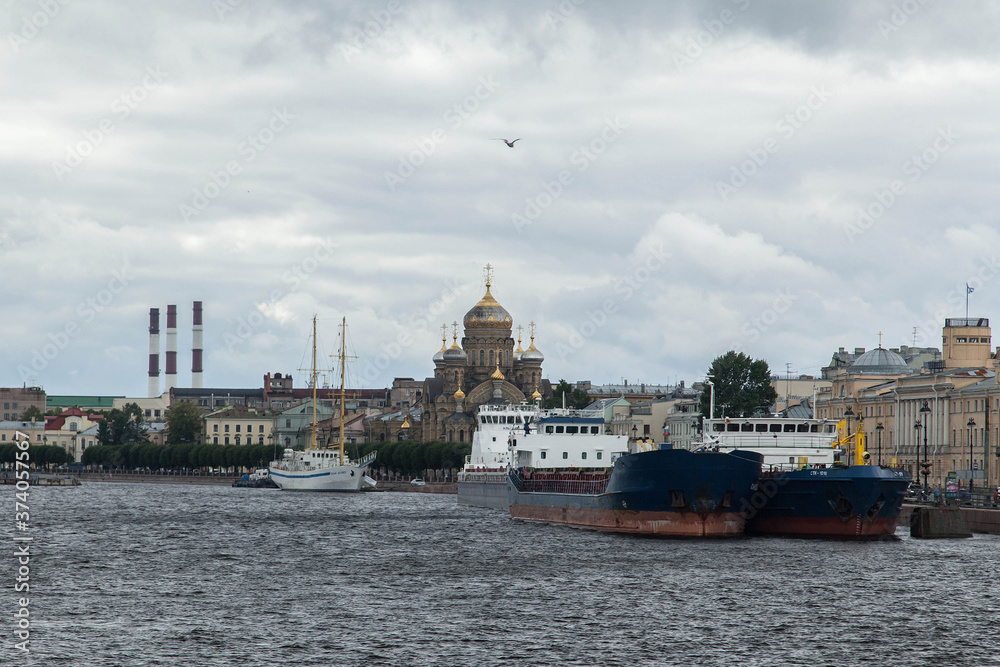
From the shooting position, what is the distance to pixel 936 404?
124 metres

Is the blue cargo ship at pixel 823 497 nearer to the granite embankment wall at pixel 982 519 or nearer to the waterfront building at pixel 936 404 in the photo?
the granite embankment wall at pixel 982 519

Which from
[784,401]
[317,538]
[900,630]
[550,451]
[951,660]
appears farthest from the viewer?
[784,401]

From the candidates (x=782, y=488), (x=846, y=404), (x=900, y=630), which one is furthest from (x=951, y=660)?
(x=846, y=404)

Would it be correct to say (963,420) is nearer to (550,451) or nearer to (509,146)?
(550,451)

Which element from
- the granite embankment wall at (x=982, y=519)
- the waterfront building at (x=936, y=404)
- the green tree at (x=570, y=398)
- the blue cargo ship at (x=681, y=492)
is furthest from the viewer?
the green tree at (x=570, y=398)

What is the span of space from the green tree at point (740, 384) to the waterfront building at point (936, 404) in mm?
7656

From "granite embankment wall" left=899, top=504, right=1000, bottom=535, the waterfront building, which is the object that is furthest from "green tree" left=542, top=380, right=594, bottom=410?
"granite embankment wall" left=899, top=504, right=1000, bottom=535

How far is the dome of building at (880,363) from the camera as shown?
481 feet

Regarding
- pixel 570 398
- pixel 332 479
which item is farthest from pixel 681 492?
pixel 570 398

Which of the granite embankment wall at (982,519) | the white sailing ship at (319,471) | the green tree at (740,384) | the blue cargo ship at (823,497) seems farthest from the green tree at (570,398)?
the granite embankment wall at (982,519)

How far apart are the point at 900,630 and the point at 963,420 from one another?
81.7 m

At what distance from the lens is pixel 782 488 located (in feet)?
224

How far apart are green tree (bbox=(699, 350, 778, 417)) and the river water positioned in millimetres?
63612

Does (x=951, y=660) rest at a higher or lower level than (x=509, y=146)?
lower
